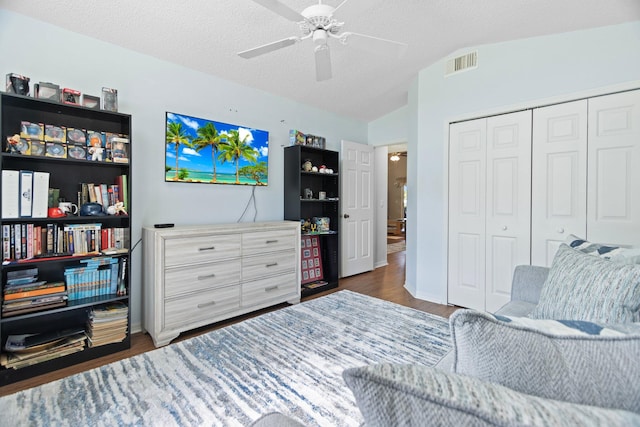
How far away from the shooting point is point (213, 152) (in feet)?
10.3

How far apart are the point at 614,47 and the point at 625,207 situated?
1.34m

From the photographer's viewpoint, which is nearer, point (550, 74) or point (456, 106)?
point (550, 74)

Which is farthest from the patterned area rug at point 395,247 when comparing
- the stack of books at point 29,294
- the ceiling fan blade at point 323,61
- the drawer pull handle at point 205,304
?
the stack of books at point 29,294

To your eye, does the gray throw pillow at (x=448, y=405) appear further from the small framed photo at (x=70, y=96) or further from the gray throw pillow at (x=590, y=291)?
the small framed photo at (x=70, y=96)

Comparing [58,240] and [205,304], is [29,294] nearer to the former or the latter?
[58,240]

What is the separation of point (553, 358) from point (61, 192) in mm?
3018

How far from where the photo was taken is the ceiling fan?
1.70 metres

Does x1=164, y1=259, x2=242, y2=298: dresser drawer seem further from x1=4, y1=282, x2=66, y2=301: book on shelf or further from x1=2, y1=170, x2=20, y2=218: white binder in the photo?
x1=2, y1=170, x2=20, y2=218: white binder

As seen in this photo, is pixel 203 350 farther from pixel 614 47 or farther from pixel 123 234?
pixel 614 47

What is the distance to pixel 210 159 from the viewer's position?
3.13 metres

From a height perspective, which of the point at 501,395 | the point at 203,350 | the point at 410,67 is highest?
the point at 410,67

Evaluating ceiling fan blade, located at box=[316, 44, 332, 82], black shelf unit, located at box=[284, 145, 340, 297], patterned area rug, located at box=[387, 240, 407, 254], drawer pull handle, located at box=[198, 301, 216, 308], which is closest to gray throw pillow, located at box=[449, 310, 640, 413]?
ceiling fan blade, located at box=[316, 44, 332, 82]

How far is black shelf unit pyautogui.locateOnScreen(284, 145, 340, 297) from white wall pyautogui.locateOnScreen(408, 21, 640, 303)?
1.03m

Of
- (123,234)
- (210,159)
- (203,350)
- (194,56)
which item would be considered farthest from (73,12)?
(203,350)
